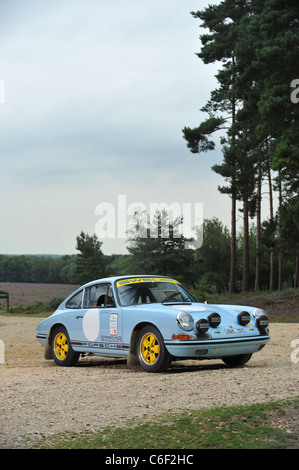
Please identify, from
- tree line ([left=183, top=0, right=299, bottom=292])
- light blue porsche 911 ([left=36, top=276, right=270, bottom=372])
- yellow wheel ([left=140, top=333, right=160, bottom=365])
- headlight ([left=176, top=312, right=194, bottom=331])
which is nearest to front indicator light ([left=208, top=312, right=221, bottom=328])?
light blue porsche 911 ([left=36, top=276, right=270, bottom=372])

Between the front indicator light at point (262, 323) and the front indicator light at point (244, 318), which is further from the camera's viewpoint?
the front indicator light at point (262, 323)

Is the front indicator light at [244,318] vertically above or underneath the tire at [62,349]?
above

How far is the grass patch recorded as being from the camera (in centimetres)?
621

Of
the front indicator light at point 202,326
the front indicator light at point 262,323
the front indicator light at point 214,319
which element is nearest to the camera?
the front indicator light at point 202,326

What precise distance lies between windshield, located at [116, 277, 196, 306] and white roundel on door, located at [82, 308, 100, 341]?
1.99 feet

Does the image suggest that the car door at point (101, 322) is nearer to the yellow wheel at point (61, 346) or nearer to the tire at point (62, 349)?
the tire at point (62, 349)

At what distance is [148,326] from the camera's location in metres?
10.6

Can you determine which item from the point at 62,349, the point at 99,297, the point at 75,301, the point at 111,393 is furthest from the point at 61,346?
the point at 111,393

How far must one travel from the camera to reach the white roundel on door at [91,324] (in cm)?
1183

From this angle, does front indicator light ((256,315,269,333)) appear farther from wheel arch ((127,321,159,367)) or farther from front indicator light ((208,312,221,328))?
wheel arch ((127,321,159,367))

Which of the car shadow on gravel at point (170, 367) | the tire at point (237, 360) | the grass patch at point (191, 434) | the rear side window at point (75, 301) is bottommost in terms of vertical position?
the car shadow on gravel at point (170, 367)

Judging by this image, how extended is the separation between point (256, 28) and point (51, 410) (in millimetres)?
26720

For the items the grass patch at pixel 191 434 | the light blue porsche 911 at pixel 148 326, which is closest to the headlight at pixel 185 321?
the light blue porsche 911 at pixel 148 326

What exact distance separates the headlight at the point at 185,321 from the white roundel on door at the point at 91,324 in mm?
2173
